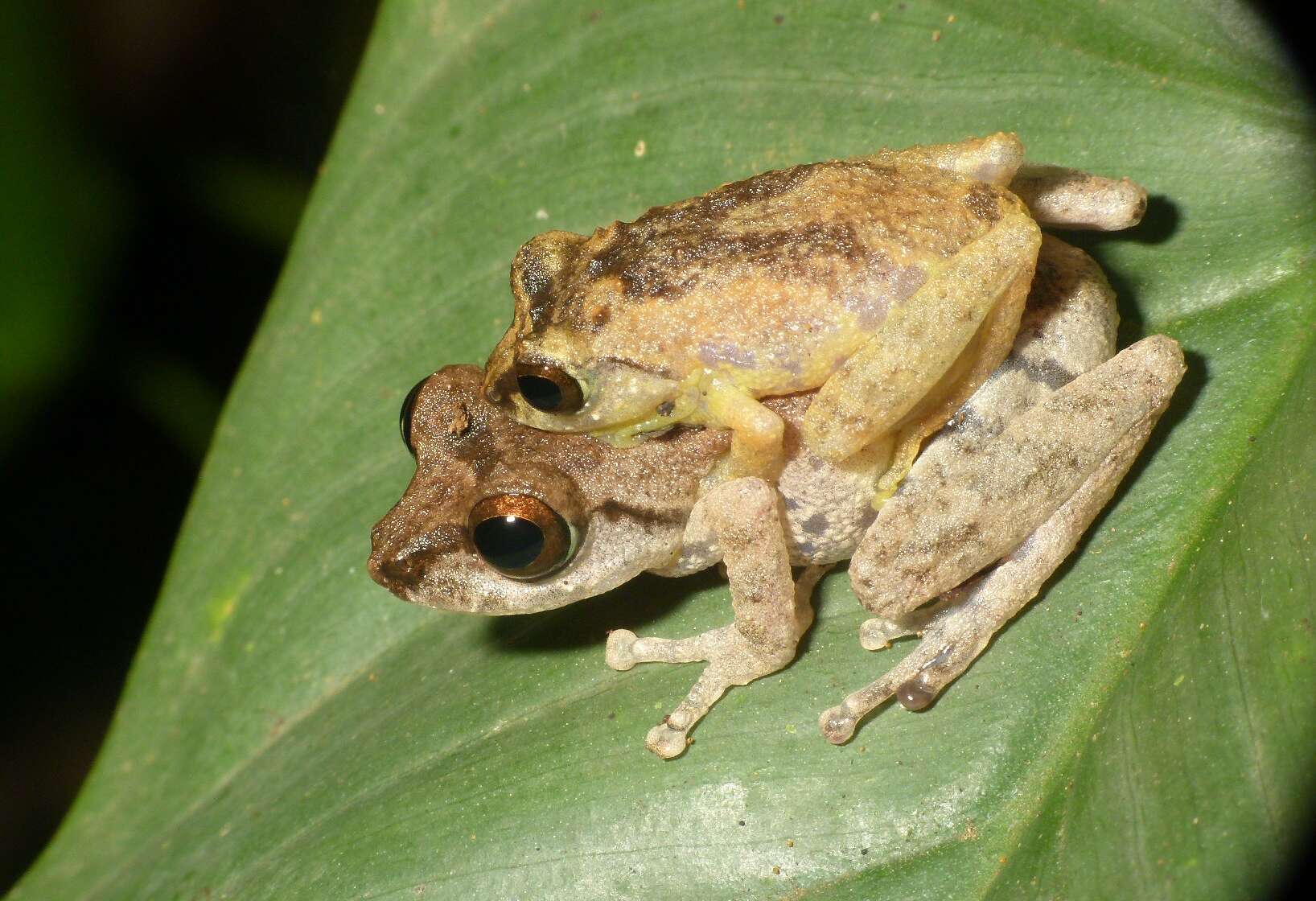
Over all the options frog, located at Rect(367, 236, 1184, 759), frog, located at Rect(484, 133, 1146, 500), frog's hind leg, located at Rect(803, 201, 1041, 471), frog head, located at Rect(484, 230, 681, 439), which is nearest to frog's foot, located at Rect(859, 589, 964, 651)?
frog, located at Rect(367, 236, 1184, 759)

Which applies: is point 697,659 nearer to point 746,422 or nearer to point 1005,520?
point 746,422

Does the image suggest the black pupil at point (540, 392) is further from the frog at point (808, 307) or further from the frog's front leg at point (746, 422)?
the frog's front leg at point (746, 422)

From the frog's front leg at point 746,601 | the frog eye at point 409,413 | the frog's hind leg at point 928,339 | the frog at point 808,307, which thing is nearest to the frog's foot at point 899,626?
the frog's front leg at point 746,601

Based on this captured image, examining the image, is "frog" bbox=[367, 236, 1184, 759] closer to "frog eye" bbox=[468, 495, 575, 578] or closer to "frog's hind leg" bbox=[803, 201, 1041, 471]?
"frog eye" bbox=[468, 495, 575, 578]

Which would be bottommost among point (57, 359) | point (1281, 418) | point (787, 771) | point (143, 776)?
point (143, 776)

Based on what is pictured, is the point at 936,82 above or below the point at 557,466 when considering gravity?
above

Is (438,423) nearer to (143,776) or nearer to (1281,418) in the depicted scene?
(143,776)

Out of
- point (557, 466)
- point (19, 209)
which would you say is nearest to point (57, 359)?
point (19, 209)
